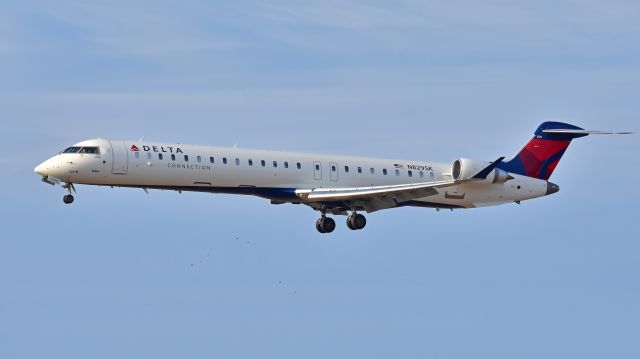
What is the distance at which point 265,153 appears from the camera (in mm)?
55938

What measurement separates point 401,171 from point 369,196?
3.46 meters

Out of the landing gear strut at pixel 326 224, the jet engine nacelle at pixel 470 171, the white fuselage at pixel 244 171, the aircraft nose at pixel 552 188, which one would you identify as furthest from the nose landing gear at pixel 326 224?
the aircraft nose at pixel 552 188

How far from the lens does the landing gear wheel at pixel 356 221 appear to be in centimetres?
5806

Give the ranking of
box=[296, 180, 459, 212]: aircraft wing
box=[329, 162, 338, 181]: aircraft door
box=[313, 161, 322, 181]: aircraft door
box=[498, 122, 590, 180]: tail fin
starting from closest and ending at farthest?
box=[296, 180, 459, 212]: aircraft wing, box=[313, 161, 322, 181]: aircraft door, box=[329, 162, 338, 181]: aircraft door, box=[498, 122, 590, 180]: tail fin

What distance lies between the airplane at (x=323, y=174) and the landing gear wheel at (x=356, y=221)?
0.13 ft

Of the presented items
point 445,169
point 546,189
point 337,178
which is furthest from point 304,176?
point 546,189

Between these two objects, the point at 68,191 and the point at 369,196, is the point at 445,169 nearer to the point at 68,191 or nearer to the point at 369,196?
the point at 369,196

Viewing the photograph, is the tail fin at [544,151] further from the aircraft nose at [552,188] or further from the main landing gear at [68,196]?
the main landing gear at [68,196]

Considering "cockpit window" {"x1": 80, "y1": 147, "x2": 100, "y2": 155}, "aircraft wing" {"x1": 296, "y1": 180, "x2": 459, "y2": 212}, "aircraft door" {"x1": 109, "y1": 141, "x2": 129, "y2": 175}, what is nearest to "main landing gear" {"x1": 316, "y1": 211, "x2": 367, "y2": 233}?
"aircraft wing" {"x1": 296, "y1": 180, "x2": 459, "y2": 212}

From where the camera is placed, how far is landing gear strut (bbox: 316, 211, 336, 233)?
195 feet

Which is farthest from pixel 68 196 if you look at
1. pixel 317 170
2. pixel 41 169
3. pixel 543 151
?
pixel 543 151

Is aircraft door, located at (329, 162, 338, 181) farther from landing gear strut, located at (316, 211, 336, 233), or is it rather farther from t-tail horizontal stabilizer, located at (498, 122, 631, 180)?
t-tail horizontal stabilizer, located at (498, 122, 631, 180)

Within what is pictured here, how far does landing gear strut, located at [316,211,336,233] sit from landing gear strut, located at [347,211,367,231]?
1290mm

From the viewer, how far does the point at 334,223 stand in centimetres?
5944
